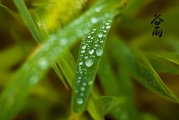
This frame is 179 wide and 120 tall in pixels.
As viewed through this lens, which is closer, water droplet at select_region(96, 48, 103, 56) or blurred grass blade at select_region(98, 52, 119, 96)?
water droplet at select_region(96, 48, 103, 56)

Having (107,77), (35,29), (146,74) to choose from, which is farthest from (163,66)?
(35,29)

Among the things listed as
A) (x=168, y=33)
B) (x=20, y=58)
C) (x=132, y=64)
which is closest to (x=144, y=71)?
(x=132, y=64)

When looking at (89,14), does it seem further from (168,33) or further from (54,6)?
(168,33)

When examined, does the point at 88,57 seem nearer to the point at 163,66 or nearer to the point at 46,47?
the point at 46,47

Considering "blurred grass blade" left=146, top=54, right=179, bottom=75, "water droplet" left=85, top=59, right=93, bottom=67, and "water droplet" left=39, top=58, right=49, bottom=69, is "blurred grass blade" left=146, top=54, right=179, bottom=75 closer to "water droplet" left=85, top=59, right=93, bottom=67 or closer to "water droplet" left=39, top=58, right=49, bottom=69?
"water droplet" left=85, top=59, right=93, bottom=67

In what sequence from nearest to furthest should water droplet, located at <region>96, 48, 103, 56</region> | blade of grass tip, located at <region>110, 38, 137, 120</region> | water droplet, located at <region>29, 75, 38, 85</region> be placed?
water droplet, located at <region>29, 75, 38, 85</region> → water droplet, located at <region>96, 48, 103, 56</region> → blade of grass tip, located at <region>110, 38, 137, 120</region>

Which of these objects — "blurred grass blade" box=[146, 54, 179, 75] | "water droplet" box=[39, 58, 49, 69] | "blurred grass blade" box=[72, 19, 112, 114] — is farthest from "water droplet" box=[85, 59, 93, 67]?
"blurred grass blade" box=[146, 54, 179, 75]

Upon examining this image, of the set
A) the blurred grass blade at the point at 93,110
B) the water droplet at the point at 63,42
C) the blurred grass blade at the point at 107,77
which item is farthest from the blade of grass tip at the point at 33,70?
the blurred grass blade at the point at 107,77
